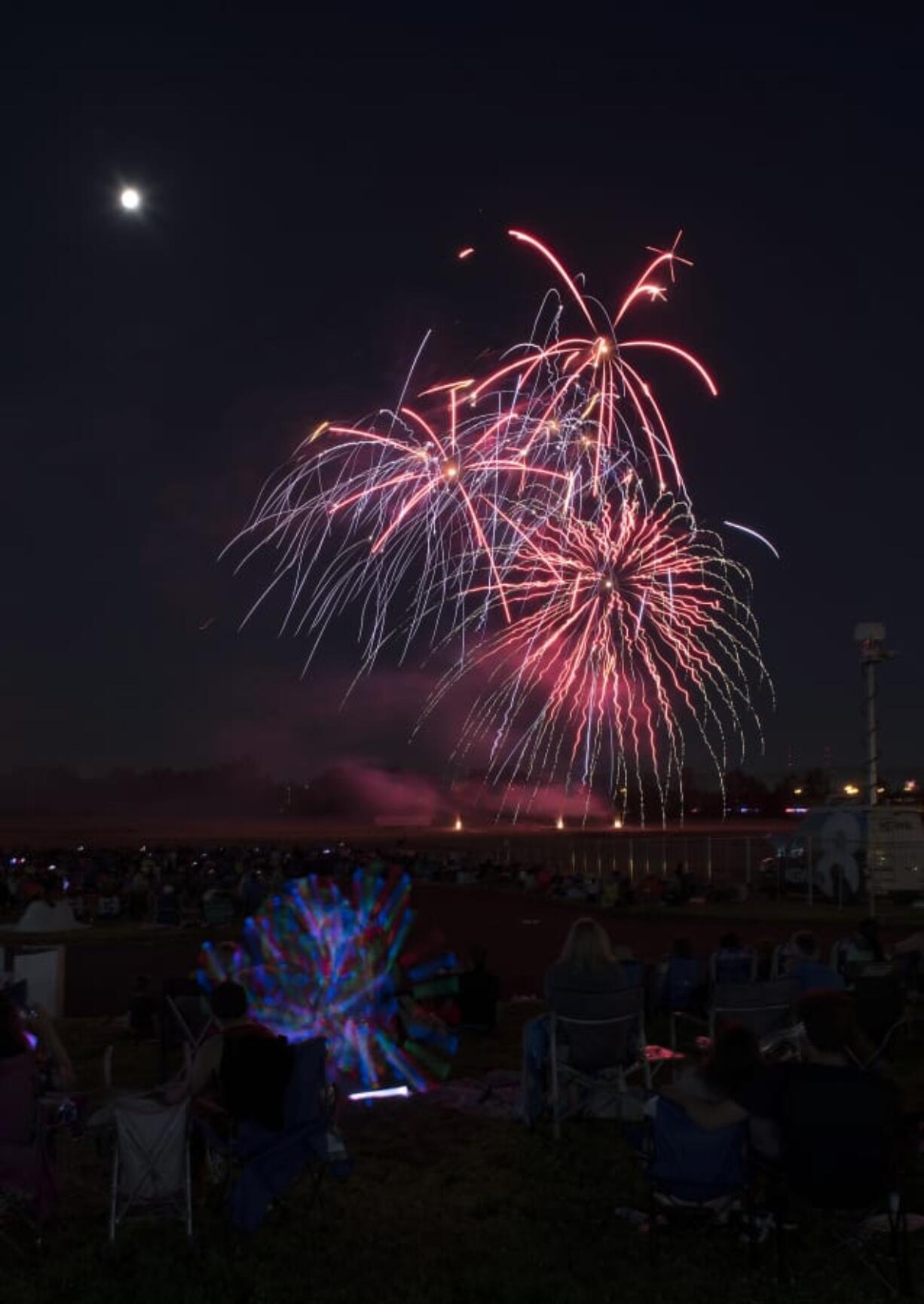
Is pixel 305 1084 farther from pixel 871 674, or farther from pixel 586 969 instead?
pixel 871 674

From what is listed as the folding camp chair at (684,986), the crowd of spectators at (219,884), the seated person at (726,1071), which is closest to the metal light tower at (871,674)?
the crowd of spectators at (219,884)

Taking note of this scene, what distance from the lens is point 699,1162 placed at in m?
5.29

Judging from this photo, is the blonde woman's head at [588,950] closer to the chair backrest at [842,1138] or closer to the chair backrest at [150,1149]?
the chair backrest at [842,1138]

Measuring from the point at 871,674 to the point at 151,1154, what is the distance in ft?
73.3

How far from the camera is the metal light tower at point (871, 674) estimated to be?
2455cm

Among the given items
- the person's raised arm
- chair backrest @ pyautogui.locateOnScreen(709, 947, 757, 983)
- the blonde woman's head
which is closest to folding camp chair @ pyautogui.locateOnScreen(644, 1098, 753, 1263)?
the blonde woman's head

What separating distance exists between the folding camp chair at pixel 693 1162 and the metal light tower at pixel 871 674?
67.4 feet

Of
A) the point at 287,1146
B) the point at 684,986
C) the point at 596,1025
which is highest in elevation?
the point at 596,1025

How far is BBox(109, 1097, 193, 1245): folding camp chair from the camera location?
18.1 feet

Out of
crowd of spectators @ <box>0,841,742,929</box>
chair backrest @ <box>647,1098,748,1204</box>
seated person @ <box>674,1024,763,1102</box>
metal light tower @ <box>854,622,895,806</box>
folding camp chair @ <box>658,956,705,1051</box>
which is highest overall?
metal light tower @ <box>854,622,895,806</box>

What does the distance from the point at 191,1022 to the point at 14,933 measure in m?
16.2

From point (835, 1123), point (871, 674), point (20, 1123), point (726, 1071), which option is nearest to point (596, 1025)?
point (726, 1071)

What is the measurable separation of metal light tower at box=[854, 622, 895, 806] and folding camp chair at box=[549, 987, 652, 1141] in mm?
18365

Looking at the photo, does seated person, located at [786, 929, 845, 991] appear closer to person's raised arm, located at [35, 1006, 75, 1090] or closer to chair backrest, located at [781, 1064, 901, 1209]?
chair backrest, located at [781, 1064, 901, 1209]
